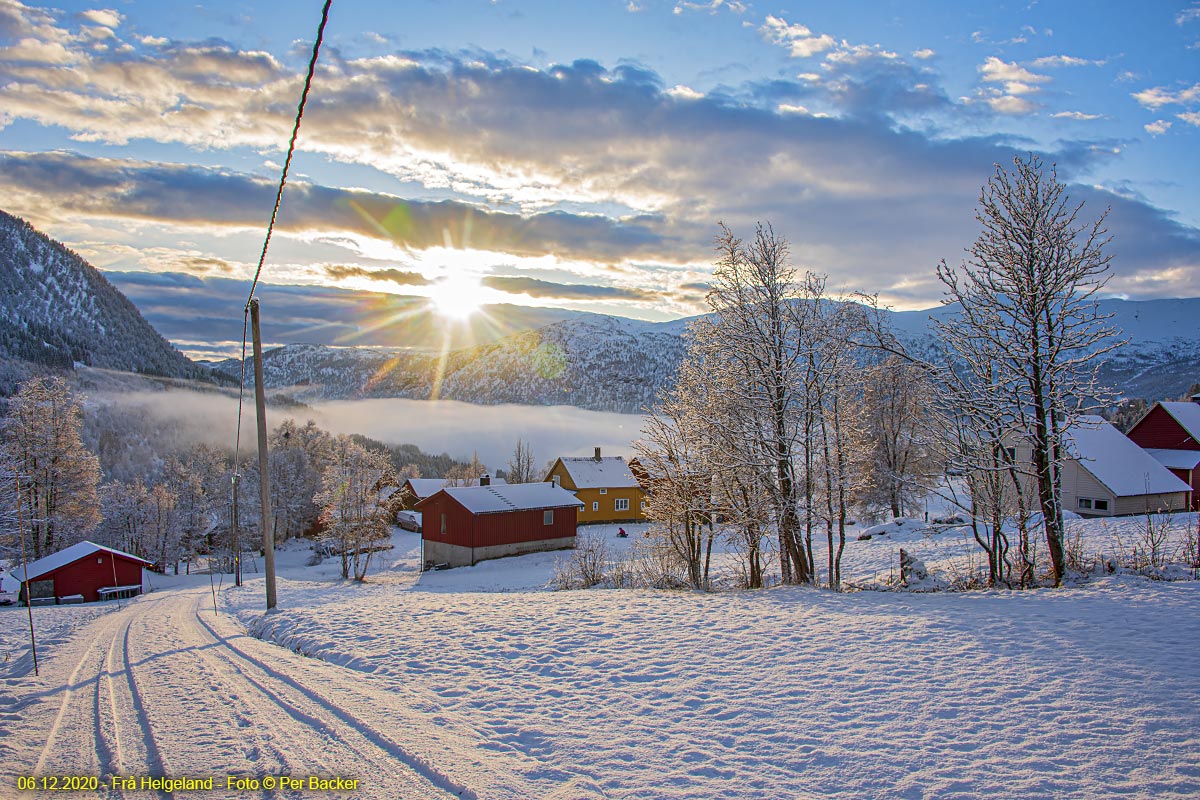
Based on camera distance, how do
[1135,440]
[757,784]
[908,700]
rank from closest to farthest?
[757,784], [908,700], [1135,440]

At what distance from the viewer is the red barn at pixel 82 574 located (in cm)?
3894

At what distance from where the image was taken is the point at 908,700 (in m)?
7.75

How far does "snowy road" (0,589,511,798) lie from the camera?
20.4 ft

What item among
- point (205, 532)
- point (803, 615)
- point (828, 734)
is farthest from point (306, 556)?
point (828, 734)

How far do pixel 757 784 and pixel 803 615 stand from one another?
23.6ft

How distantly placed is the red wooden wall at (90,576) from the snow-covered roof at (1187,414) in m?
70.9

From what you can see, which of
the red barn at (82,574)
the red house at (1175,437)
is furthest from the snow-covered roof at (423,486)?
the red house at (1175,437)

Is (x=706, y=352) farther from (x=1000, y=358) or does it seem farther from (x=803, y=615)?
(x=803, y=615)

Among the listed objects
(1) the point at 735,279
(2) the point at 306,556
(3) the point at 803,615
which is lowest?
(2) the point at 306,556

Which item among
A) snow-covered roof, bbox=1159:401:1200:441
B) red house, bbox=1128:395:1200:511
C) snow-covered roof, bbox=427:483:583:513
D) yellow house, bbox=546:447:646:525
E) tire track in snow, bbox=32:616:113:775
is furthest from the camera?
yellow house, bbox=546:447:646:525

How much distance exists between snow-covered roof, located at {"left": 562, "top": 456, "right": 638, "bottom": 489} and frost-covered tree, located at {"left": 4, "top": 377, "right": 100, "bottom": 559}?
37436mm

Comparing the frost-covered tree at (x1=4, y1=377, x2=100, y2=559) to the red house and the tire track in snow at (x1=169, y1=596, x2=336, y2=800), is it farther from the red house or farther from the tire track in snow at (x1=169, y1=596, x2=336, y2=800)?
the red house

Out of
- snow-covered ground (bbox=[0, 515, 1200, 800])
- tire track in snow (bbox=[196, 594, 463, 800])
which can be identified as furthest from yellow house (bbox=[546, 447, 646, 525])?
tire track in snow (bbox=[196, 594, 463, 800])

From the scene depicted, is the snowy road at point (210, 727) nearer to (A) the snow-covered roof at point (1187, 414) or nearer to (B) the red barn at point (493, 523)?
(B) the red barn at point (493, 523)
